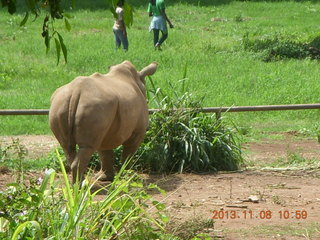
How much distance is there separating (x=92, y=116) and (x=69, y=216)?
10.5 ft

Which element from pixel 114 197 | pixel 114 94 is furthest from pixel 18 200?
pixel 114 94

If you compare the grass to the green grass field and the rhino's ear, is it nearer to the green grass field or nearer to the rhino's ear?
the rhino's ear

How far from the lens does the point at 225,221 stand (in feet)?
25.4

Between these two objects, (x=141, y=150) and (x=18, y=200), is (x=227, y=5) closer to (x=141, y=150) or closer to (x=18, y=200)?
(x=141, y=150)

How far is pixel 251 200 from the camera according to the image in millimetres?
8570

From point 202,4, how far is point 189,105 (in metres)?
19.3

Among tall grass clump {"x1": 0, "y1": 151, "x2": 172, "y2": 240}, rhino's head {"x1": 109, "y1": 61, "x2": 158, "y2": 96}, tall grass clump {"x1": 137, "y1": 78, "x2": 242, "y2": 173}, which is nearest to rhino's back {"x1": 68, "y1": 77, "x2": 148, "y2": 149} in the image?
rhino's head {"x1": 109, "y1": 61, "x2": 158, "y2": 96}

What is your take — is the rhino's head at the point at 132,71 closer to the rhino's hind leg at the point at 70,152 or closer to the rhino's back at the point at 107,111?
the rhino's back at the point at 107,111

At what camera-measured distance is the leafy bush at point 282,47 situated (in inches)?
804

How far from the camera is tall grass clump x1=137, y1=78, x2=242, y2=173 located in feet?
34.1

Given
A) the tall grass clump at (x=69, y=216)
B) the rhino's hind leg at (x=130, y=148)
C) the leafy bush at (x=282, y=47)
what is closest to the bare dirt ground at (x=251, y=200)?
the rhino's hind leg at (x=130, y=148)

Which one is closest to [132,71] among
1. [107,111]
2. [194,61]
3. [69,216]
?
[107,111]

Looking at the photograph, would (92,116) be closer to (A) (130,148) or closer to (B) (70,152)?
(B) (70,152)

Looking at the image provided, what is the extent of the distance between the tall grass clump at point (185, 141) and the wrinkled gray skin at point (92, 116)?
0.76 metres
